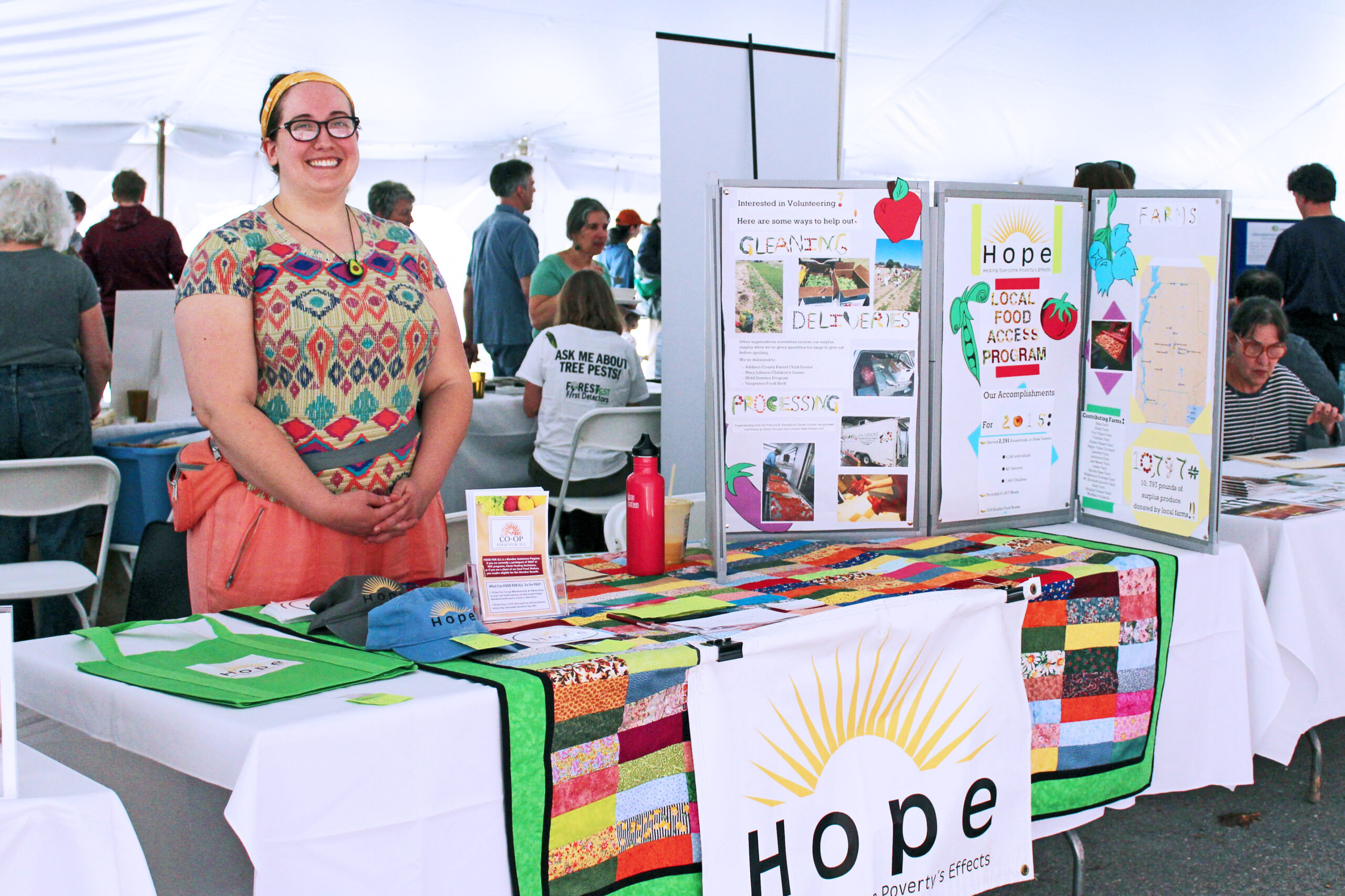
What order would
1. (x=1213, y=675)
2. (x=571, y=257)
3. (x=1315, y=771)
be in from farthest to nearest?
(x=571, y=257) < (x=1315, y=771) < (x=1213, y=675)

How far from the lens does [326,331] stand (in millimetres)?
1682

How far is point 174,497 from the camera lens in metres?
1.74

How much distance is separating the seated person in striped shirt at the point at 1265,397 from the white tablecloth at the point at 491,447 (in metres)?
2.32

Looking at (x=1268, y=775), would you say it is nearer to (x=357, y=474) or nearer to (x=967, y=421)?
(x=967, y=421)

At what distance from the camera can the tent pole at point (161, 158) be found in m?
7.58

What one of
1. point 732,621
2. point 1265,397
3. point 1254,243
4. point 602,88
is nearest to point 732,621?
point 732,621

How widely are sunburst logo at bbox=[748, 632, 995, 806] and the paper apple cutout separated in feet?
2.57

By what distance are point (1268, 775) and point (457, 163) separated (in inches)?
307

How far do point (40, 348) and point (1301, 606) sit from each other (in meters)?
3.22

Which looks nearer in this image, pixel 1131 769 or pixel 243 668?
pixel 243 668

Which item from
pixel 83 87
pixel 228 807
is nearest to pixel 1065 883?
pixel 228 807

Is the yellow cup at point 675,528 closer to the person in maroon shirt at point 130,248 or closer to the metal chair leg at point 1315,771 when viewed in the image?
the metal chair leg at point 1315,771

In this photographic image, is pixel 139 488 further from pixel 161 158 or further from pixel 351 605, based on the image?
pixel 161 158

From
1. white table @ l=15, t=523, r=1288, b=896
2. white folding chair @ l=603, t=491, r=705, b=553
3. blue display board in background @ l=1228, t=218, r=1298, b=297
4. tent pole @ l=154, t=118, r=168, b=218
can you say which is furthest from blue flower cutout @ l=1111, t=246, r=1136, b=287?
tent pole @ l=154, t=118, r=168, b=218
